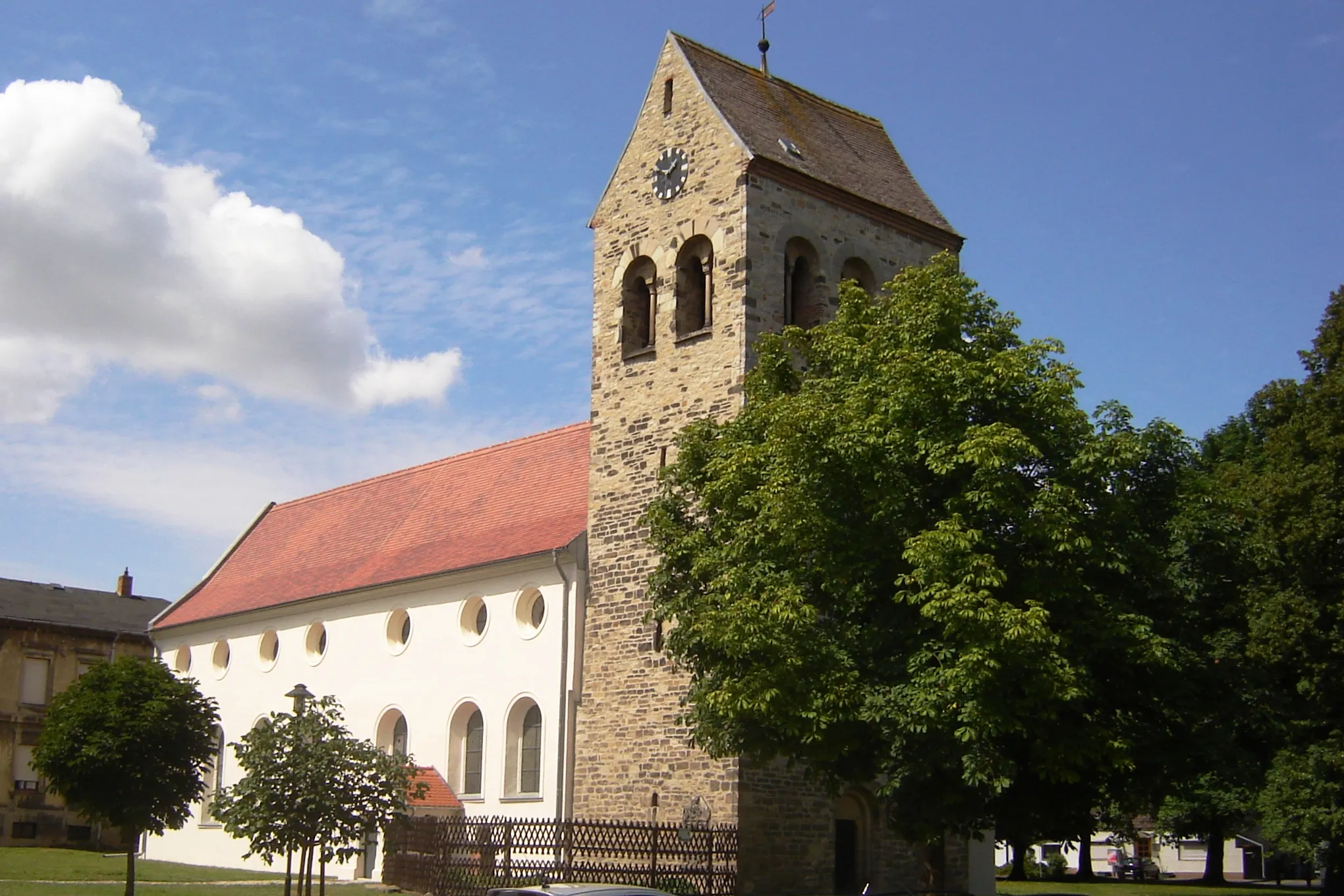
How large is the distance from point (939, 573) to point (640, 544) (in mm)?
9801

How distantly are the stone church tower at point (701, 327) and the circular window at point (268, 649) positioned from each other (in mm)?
12939

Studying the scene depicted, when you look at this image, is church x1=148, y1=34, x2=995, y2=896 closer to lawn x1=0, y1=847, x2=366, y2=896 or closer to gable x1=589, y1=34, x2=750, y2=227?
gable x1=589, y1=34, x2=750, y2=227

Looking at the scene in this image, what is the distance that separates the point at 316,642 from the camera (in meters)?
36.8

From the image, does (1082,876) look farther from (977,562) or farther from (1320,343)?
(977,562)

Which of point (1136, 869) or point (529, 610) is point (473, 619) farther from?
point (1136, 869)

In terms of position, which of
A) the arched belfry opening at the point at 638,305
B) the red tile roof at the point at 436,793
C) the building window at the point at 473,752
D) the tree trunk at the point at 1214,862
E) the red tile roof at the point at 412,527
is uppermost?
the arched belfry opening at the point at 638,305

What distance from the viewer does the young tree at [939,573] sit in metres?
19.4

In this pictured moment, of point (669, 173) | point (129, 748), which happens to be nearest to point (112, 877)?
point (129, 748)

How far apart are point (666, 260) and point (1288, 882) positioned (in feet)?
151

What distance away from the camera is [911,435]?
68.4 ft

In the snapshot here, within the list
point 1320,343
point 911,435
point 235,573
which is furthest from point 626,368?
point 235,573

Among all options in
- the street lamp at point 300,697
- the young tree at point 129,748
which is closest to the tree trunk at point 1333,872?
the street lamp at point 300,697

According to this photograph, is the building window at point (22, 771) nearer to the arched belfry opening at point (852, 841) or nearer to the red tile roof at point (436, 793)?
the red tile roof at point (436, 793)

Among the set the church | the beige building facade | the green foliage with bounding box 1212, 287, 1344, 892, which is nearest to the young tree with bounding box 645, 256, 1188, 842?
the church
